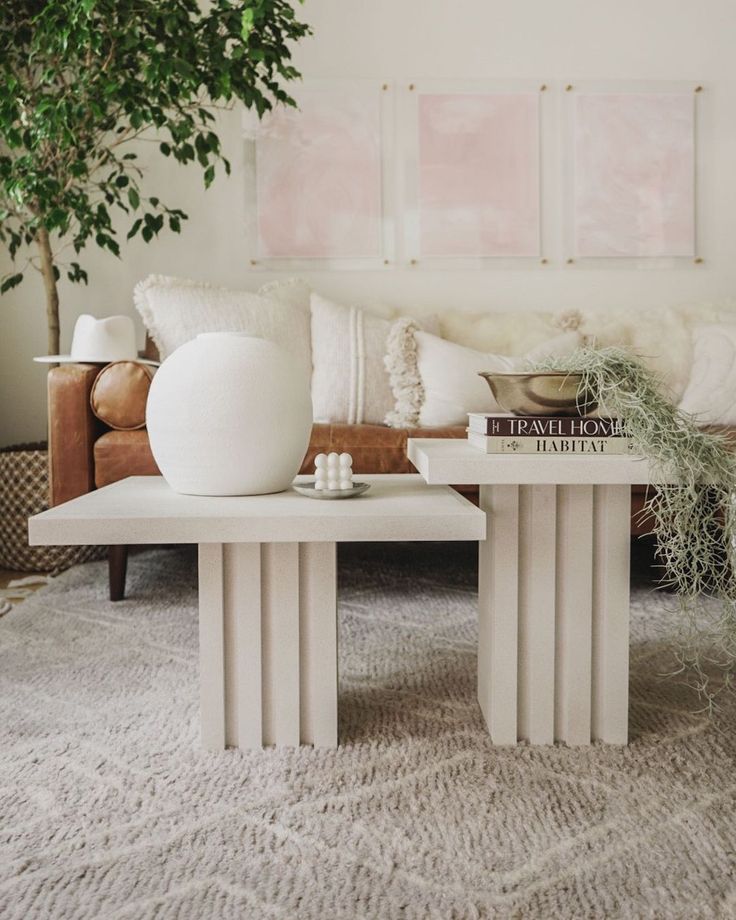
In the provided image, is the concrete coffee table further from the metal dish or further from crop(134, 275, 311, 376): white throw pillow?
crop(134, 275, 311, 376): white throw pillow

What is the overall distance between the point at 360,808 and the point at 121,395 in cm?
145

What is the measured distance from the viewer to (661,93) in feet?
10.4

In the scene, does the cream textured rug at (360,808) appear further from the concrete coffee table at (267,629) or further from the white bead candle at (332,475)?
the white bead candle at (332,475)

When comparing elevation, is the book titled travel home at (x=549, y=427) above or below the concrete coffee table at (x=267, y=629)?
above

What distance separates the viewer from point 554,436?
4.11 ft

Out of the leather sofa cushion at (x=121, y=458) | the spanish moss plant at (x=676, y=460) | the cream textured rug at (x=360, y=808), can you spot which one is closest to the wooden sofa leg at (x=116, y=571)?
the leather sofa cushion at (x=121, y=458)

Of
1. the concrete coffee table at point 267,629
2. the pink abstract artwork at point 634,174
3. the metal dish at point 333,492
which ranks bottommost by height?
the concrete coffee table at point 267,629

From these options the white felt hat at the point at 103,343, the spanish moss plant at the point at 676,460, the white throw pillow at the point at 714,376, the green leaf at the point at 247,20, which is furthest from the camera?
the white throw pillow at the point at 714,376

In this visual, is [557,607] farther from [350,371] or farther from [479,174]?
[479,174]

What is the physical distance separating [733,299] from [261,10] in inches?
82.4

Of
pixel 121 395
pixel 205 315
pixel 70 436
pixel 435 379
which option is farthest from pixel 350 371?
pixel 70 436

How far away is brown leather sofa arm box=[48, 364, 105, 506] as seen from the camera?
217 centimetres

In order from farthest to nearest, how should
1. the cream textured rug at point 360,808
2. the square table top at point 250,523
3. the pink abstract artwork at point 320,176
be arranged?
the pink abstract artwork at point 320,176 → the square table top at point 250,523 → the cream textured rug at point 360,808

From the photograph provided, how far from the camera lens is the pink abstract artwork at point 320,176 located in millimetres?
3141
